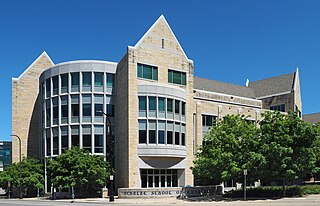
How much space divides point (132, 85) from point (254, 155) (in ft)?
54.8

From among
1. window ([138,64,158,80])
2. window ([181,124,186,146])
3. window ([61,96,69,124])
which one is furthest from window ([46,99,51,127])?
window ([181,124,186,146])

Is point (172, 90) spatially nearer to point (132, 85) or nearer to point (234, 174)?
point (132, 85)

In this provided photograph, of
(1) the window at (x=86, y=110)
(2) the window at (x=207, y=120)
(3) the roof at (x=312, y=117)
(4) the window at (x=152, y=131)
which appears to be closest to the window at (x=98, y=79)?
(1) the window at (x=86, y=110)

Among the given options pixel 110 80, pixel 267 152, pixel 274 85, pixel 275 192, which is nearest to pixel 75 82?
pixel 110 80

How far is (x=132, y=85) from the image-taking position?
43188 mm

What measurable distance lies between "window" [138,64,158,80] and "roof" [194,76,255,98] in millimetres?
13688

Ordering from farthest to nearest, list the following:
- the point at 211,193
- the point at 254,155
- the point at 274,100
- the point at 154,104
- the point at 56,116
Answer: the point at 274,100 < the point at 56,116 < the point at 154,104 < the point at 211,193 < the point at 254,155

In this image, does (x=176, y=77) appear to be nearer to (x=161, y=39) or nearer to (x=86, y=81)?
(x=161, y=39)

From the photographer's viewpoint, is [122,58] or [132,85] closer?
[132,85]

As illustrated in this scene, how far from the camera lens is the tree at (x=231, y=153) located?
3366cm

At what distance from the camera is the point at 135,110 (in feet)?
141

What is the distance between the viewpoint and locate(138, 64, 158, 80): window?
4462 cm

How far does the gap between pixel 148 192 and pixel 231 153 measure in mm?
8954

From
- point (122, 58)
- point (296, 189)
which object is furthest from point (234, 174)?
point (122, 58)
